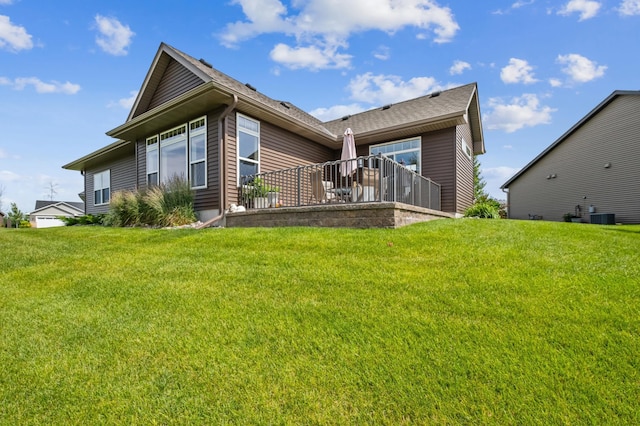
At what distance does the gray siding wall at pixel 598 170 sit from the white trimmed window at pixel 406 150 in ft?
32.1

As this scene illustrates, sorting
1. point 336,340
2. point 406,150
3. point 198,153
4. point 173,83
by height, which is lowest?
point 336,340

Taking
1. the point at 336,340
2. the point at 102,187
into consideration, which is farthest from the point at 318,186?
the point at 102,187

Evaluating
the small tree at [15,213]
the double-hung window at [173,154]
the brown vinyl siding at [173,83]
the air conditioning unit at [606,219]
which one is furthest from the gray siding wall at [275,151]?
the small tree at [15,213]

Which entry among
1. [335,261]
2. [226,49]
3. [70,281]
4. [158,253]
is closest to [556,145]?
[226,49]

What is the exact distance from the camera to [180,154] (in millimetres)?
9703

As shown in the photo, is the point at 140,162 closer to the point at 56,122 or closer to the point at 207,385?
the point at 56,122

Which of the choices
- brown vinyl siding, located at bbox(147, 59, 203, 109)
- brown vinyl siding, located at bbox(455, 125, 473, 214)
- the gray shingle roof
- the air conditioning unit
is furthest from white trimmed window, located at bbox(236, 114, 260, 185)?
the air conditioning unit

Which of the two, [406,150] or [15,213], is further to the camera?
[15,213]

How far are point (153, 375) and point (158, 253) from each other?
335 cm

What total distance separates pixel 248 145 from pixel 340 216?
4.15m

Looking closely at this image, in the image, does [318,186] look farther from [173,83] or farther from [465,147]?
[465,147]

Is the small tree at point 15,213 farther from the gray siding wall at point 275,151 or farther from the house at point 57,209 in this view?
the gray siding wall at point 275,151

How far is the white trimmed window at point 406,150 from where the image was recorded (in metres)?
10.3

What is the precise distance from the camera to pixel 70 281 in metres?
4.00
